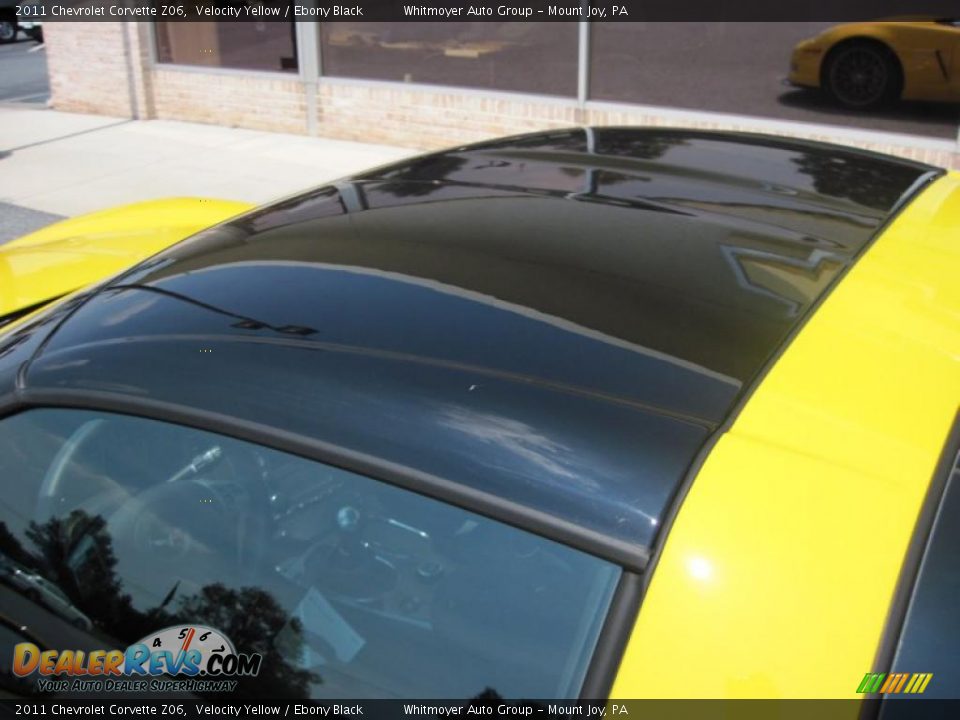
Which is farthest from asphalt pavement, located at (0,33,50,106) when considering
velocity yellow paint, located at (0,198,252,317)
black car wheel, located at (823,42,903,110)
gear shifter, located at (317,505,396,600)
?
gear shifter, located at (317,505,396,600)

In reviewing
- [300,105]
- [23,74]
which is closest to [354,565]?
[300,105]

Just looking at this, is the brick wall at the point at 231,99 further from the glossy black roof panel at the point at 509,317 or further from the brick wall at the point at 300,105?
the glossy black roof panel at the point at 509,317

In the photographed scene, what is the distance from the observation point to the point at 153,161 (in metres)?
10.3

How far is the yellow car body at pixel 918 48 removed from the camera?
292 inches

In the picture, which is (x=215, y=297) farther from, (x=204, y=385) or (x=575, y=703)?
(x=575, y=703)

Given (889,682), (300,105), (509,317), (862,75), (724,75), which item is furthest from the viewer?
(300,105)

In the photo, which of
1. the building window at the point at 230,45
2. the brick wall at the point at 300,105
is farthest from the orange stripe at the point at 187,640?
the building window at the point at 230,45

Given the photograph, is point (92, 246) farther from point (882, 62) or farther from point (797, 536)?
point (882, 62)

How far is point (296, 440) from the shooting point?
1.66 metres

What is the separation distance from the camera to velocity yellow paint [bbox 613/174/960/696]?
4.24 ft

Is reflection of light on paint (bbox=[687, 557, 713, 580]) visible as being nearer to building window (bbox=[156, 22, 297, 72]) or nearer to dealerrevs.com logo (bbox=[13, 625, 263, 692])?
dealerrevs.com logo (bbox=[13, 625, 263, 692])

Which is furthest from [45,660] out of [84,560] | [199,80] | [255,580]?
[199,80]

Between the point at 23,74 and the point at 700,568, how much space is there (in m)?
18.2

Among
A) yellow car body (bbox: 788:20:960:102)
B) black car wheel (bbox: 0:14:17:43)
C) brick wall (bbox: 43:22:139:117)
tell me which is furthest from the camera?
black car wheel (bbox: 0:14:17:43)
